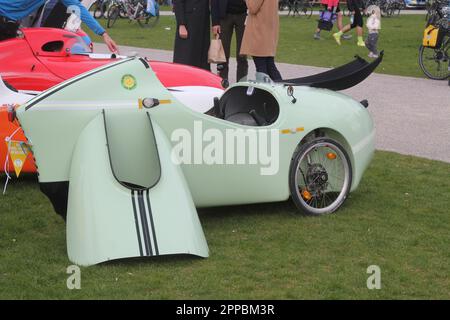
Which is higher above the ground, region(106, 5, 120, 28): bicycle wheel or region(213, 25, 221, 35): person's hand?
region(213, 25, 221, 35): person's hand

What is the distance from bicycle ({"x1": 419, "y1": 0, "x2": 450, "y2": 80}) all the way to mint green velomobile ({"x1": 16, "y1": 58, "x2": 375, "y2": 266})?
7.25m

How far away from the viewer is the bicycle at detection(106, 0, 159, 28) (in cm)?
2515

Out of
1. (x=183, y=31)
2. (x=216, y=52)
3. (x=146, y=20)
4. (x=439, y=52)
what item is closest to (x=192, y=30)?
(x=183, y=31)

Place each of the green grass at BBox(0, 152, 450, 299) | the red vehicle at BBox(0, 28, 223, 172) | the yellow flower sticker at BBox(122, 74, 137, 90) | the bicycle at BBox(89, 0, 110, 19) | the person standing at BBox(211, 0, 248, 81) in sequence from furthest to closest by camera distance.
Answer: the bicycle at BBox(89, 0, 110, 19)
the person standing at BBox(211, 0, 248, 81)
the red vehicle at BBox(0, 28, 223, 172)
the yellow flower sticker at BBox(122, 74, 137, 90)
the green grass at BBox(0, 152, 450, 299)

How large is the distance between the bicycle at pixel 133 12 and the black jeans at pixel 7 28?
17202 mm

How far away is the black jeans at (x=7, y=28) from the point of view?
301 inches

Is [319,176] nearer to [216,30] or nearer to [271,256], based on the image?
[271,256]

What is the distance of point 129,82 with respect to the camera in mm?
5469

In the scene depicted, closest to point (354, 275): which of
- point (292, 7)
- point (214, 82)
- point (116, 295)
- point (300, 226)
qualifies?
point (300, 226)

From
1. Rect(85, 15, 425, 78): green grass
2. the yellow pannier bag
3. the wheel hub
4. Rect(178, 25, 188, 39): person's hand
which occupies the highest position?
the wheel hub

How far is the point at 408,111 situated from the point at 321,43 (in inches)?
361

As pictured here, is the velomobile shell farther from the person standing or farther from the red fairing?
the person standing

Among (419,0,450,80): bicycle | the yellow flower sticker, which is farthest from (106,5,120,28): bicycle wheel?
the yellow flower sticker
